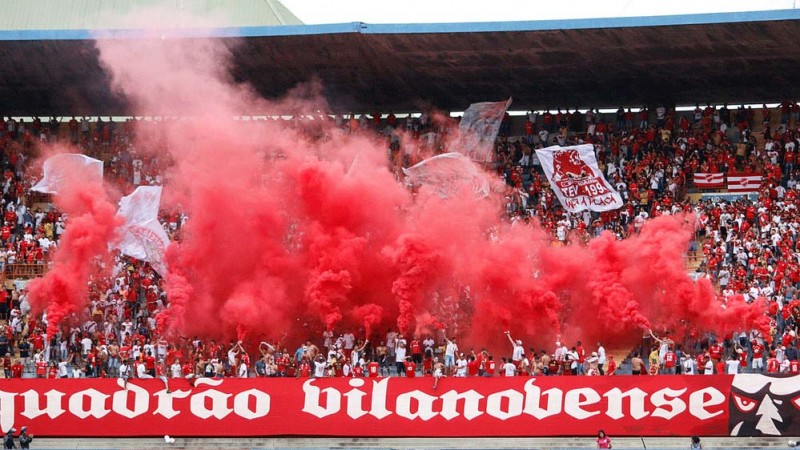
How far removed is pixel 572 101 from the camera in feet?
113

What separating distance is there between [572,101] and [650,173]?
4.01 metres

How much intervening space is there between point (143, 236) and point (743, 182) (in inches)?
527

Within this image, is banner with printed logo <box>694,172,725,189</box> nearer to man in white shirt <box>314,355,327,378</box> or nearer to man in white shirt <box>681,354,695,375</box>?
man in white shirt <box>681,354,695,375</box>

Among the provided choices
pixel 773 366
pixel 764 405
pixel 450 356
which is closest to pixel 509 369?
pixel 450 356

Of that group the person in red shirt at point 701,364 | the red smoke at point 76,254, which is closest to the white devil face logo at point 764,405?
the person in red shirt at point 701,364

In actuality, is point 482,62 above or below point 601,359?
above

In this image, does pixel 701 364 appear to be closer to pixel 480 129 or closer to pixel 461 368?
pixel 461 368

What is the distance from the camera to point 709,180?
31047mm

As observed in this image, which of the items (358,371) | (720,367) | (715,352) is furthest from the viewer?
(358,371)

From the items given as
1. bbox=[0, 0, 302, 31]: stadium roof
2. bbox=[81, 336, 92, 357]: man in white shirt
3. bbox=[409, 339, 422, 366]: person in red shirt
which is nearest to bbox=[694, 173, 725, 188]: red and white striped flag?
bbox=[409, 339, 422, 366]: person in red shirt

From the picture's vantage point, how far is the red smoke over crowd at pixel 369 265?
85.2 feet

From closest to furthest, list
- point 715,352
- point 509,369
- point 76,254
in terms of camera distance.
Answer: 1. point 509,369
2. point 715,352
3. point 76,254

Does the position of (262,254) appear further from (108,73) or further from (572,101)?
(572,101)

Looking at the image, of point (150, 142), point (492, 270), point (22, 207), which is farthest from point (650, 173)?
point (22, 207)
